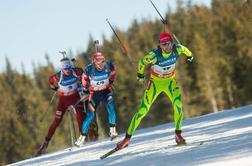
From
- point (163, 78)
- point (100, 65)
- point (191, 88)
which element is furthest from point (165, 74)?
point (191, 88)

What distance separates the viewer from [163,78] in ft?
30.6

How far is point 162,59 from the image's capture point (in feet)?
30.2

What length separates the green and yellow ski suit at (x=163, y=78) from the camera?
9156 millimetres

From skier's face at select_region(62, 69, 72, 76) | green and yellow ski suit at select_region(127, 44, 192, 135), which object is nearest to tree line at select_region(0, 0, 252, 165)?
skier's face at select_region(62, 69, 72, 76)

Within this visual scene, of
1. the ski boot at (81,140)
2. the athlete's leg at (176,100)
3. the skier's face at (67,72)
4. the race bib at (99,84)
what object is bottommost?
the ski boot at (81,140)

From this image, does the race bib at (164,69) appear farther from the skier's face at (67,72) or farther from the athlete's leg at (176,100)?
the skier's face at (67,72)

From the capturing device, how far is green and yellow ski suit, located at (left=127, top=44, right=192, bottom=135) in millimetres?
9156

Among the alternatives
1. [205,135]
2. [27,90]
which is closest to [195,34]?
[27,90]

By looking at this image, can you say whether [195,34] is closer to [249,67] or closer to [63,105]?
[249,67]

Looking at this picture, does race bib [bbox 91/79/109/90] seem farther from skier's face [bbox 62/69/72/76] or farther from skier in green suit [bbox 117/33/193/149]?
skier in green suit [bbox 117/33/193/149]

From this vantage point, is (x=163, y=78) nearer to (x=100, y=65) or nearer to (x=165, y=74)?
(x=165, y=74)

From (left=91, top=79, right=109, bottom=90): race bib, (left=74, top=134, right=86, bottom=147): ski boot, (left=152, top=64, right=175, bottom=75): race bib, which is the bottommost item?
(left=74, top=134, right=86, bottom=147): ski boot

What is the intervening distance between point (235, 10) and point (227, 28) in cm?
345

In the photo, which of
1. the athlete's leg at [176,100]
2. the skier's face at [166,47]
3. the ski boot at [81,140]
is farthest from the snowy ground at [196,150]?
the skier's face at [166,47]
